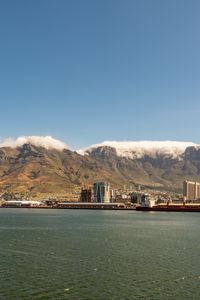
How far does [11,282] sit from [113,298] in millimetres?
17209

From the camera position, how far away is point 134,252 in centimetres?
9662

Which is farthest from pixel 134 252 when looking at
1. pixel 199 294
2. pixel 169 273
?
pixel 199 294

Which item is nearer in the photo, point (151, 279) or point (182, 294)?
point (182, 294)

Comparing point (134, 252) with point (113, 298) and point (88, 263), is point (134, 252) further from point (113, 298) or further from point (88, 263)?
point (113, 298)

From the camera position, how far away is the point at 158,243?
11525 cm

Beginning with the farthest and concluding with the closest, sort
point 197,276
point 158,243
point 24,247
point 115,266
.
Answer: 1. point 158,243
2. point 24,247
3. point 115,266
4. point 197,276

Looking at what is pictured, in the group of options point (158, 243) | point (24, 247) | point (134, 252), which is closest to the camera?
point (134, 252)

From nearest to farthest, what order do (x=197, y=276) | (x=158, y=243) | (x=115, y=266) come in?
1. (x=197, y=276)
2. (x=115, y=266)
3. (x=158, y=243)

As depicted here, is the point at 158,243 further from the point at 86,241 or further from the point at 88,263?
the point at 88,263

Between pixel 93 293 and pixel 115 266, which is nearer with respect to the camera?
pixel 93 293

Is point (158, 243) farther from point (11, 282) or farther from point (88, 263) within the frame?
point (11, 282)

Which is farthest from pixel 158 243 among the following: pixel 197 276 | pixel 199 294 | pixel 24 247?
pixel 199 294

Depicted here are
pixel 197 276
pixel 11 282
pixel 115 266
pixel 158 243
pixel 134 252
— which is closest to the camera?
pixel 11 282

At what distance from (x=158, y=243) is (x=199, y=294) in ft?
185
